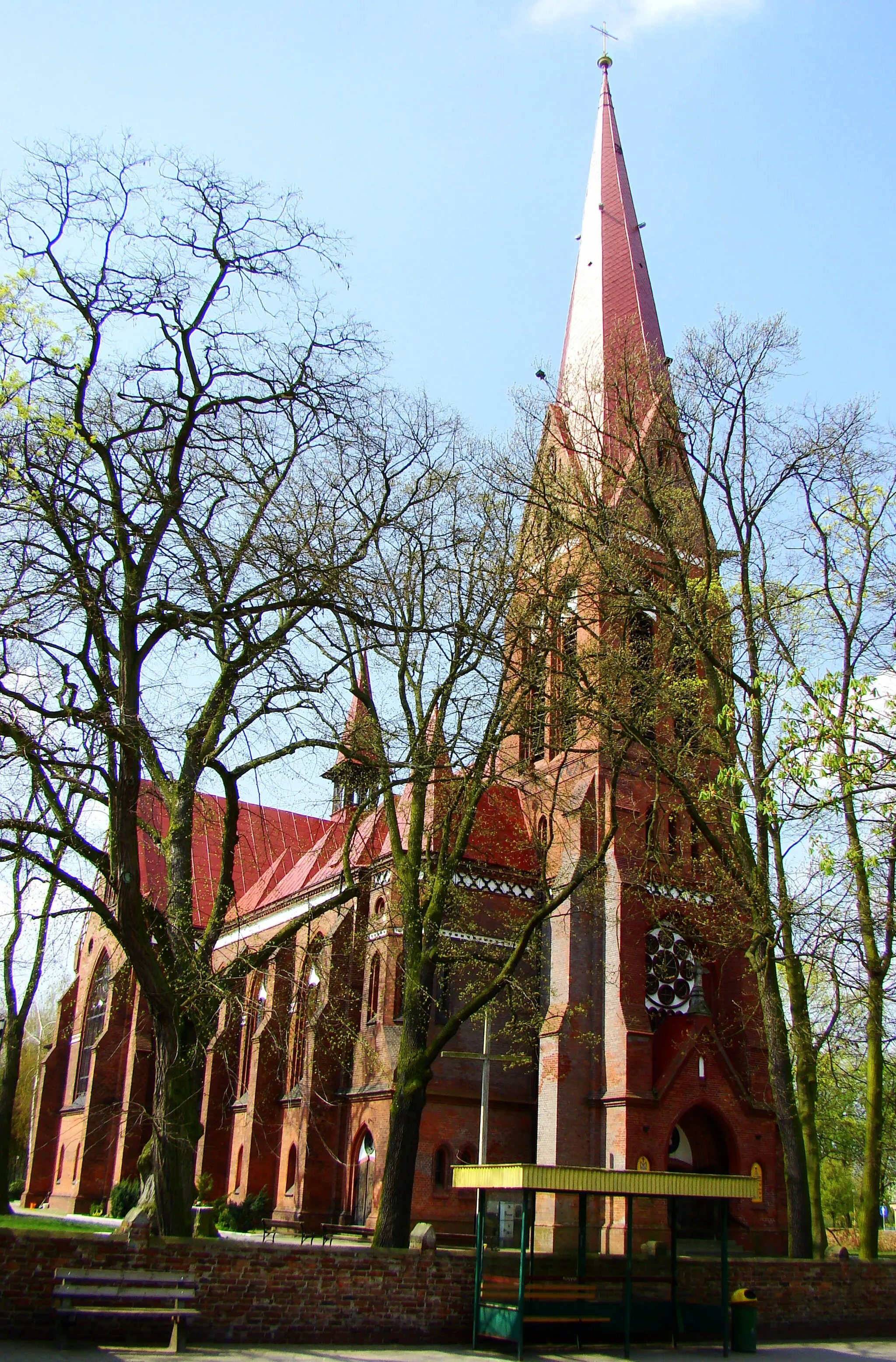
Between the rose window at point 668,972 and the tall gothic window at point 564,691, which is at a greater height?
the tall gothic window at point 564,691

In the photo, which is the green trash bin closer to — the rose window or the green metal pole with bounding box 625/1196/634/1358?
the green metal pole with bounding box 625/1196/634/1358

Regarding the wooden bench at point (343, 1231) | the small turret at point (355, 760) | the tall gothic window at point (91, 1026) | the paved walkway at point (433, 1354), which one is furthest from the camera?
the tall gothic window at point (91, 1026)

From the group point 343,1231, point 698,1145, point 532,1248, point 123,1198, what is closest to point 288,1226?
point 343,1231

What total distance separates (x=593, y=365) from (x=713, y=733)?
1535 cm

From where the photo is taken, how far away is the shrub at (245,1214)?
28.6 m

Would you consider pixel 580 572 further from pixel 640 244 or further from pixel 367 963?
pixel 640 244

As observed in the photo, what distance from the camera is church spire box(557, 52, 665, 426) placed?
3041 centimetres

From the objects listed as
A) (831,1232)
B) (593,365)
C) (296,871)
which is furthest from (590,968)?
(831,1232)

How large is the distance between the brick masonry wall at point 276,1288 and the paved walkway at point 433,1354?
22 cm

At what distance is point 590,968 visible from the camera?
2458 cm

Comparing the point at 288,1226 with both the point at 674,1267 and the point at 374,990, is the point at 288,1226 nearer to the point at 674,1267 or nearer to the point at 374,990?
the point at 374,990

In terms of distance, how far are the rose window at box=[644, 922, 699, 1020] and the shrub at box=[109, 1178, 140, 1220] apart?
51.0 ft

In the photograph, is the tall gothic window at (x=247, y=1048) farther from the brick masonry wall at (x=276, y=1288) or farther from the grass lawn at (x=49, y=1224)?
the brick masonry wall at (x=276, y=1288)

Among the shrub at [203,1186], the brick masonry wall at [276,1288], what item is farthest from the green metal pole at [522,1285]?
the shrub at [203,1186]
